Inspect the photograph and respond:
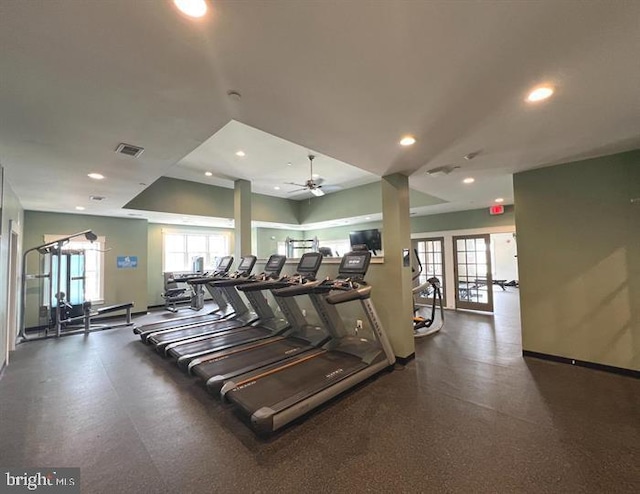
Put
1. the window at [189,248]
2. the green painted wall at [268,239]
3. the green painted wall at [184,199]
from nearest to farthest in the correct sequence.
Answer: the green painted wall at [184,199]
the window at [189,248]
the green painted wall at [268,239]

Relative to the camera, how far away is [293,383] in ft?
9.22

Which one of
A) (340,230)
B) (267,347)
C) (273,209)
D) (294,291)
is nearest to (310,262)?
(294,291)

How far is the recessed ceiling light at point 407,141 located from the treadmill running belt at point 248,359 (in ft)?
9.47

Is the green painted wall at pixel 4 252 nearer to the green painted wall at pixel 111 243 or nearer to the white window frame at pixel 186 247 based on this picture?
the green painted wall at pixel 111 243

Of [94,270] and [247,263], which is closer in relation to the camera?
[247,263]

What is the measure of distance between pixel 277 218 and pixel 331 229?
229 cm

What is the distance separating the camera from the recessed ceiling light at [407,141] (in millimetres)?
2768

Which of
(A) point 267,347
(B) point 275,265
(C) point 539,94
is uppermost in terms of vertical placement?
(C) point 539,94

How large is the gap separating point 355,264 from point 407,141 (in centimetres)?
168

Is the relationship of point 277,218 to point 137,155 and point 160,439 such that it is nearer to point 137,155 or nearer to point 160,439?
point 137,155

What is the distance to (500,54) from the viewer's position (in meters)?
1.60

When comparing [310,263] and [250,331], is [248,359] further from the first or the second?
[310,263]

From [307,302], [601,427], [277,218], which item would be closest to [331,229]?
[277,218]

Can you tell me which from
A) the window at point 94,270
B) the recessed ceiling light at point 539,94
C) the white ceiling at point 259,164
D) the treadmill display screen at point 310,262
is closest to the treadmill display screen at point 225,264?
the white ceiling at point 259,164
